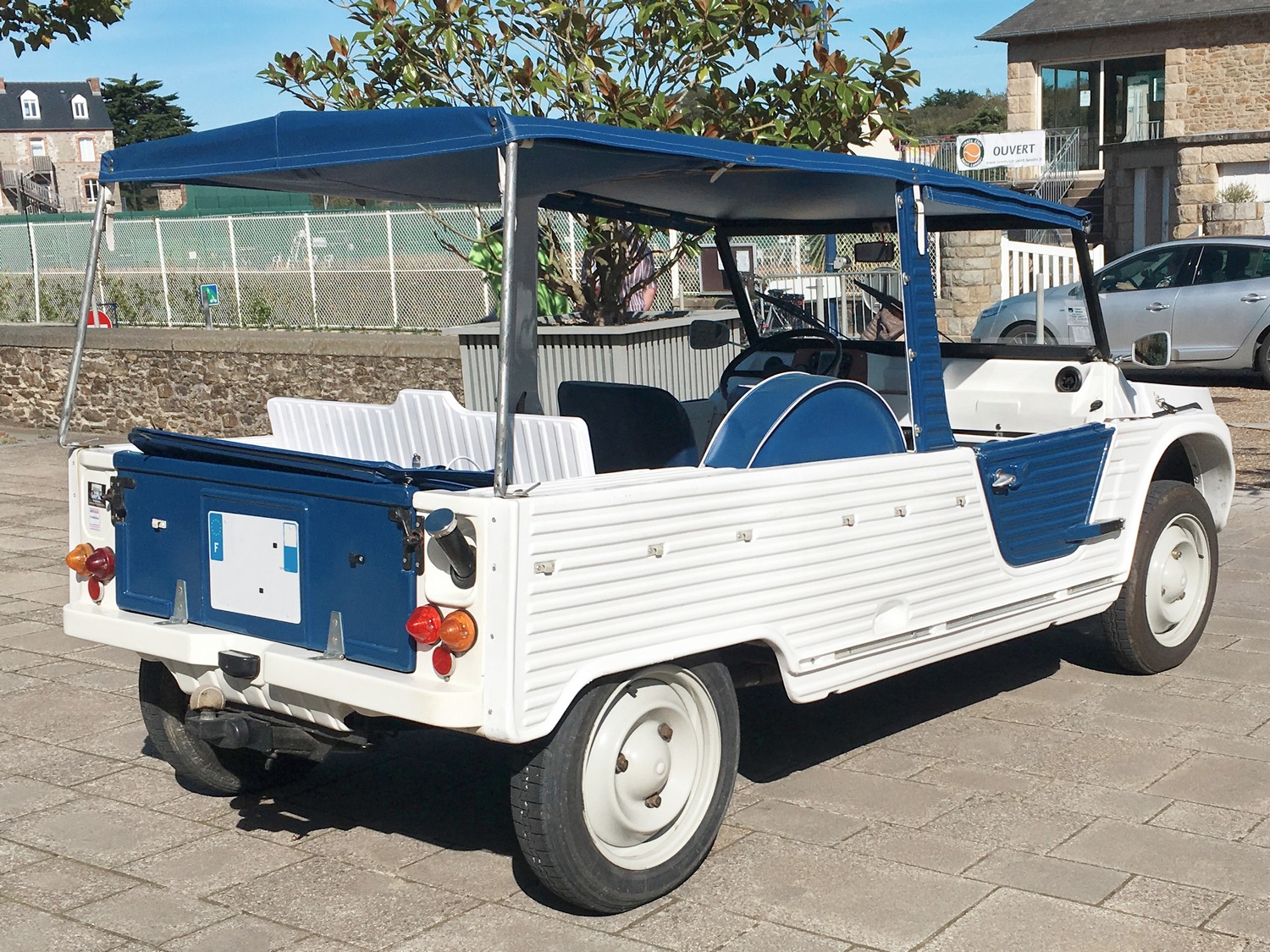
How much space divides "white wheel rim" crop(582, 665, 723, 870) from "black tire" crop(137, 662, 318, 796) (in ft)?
4.66

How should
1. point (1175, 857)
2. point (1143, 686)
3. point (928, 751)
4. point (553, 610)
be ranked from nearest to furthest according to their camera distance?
point (553, 610) < point (1175, 857) < point (928, 751) < point (1143, 686)

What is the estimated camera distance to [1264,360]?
1612 centimetres

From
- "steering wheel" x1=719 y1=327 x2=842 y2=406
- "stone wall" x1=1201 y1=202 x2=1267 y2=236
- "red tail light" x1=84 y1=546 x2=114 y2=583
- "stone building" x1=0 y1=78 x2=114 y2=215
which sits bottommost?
"red tail light" x1=84 y1=546 x2=114 y2=583

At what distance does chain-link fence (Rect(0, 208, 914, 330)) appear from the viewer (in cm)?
1479

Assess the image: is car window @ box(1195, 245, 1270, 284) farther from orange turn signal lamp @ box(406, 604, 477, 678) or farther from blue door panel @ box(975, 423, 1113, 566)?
orange turn signal lamp @ box(406, 604, 477, 678)

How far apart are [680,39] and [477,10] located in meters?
1.70

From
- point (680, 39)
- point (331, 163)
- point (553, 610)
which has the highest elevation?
point (680, 39)

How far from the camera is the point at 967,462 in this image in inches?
202

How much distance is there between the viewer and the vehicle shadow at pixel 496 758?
4.95 meters

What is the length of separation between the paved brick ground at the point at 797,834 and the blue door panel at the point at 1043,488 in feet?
2.39

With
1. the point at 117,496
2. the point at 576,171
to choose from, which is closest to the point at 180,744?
the point at 117,496

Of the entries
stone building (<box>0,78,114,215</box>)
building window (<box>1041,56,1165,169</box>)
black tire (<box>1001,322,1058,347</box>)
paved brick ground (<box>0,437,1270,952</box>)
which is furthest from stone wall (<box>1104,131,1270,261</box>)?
stone building (<box>0,78,114,215</box>)

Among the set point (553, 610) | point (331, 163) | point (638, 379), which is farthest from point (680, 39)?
point (553, 610)

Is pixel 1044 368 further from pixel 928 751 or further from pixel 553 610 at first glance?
pixel 553 610
